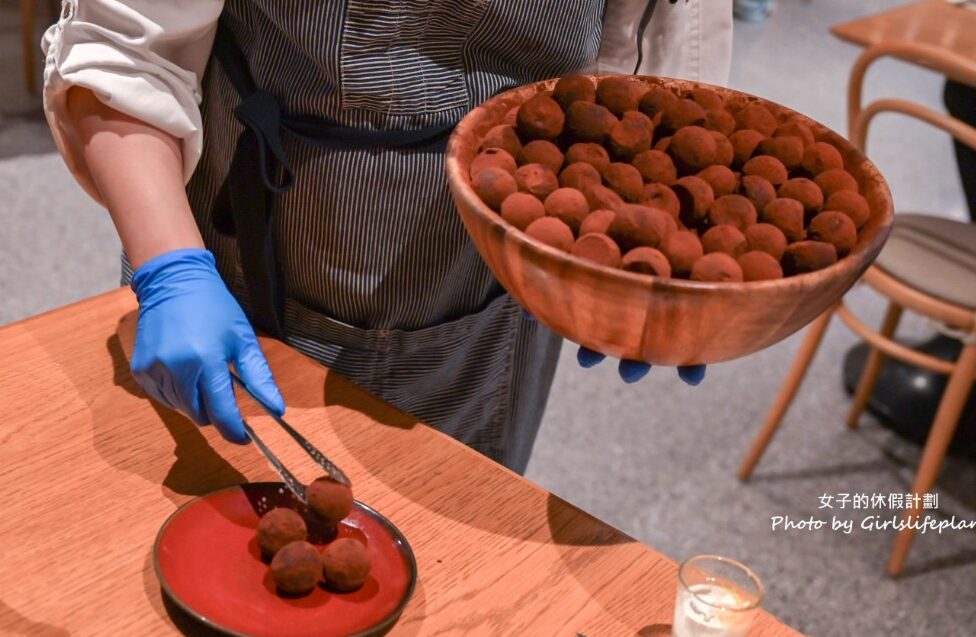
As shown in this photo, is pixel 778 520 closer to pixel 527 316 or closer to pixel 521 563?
pixel 527 316

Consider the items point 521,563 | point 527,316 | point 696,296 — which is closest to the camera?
point 696,296

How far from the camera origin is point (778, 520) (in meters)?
2.09

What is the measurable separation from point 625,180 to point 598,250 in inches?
4.8

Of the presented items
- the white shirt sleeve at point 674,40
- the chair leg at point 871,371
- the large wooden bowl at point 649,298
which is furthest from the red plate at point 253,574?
the chair leg at point 871,371

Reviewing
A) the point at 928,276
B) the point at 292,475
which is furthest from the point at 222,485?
the point at 928,276

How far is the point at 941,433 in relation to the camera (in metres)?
1.95

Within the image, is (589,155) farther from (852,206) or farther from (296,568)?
(296,568)

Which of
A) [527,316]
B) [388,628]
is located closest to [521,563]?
[388,628]

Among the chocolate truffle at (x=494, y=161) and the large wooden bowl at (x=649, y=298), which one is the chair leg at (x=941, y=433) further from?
the chocolate truffle at (x=494, y=161)

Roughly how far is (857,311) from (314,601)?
2.42m

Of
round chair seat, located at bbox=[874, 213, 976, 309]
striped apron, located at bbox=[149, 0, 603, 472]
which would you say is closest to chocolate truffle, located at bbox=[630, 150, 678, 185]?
striped apron, located at bbox=[149, 0, 603, 472]

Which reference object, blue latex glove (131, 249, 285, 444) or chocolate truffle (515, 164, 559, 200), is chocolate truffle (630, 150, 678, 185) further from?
blue latex glove (131, 249, 285, 444)

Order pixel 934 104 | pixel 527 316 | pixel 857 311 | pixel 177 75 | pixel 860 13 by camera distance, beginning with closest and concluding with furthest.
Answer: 1. pixel 177 75
2. pixel 527 316
3. pixel 857 311
4. pixel 934 104
5. pixel 860 13

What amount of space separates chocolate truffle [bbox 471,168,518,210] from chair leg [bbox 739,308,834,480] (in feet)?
4.89
